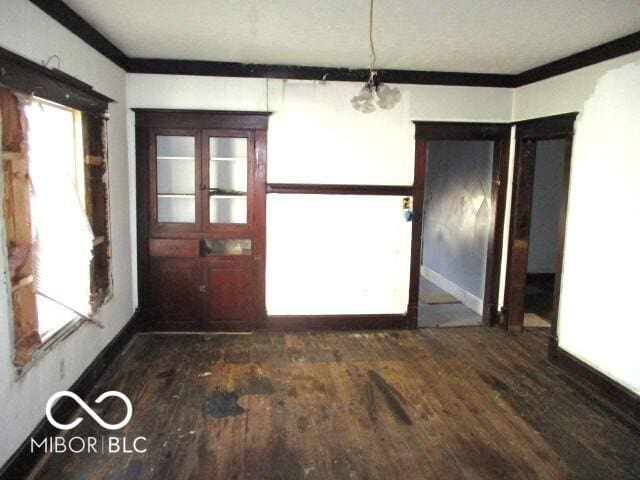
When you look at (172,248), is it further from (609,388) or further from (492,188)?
(609,388)

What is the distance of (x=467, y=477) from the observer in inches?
101

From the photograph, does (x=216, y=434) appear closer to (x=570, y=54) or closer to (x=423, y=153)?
(x=423, y=153)

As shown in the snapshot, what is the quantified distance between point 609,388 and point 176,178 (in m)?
4.07

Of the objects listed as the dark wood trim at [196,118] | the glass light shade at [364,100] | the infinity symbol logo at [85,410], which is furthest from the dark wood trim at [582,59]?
the infinity symbol logo at [85,410]

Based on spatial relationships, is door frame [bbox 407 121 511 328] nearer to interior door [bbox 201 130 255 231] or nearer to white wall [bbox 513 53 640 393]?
white wall [bbox 513 53 640 393]

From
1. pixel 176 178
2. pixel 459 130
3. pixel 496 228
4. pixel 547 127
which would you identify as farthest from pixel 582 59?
pixel 176 178

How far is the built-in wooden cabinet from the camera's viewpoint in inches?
175

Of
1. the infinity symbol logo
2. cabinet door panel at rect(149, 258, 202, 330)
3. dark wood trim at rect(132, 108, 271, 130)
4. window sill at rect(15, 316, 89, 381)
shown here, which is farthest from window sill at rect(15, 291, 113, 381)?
dark wood trim at rect(132, 108, 271, 130)

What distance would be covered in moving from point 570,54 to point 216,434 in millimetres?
3945

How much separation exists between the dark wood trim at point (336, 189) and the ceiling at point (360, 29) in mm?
1144

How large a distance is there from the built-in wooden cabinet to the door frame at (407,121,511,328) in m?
1.56

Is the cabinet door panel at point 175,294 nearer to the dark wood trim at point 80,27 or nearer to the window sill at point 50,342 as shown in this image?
the window sill at point 50,342

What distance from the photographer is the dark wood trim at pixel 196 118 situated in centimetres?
439

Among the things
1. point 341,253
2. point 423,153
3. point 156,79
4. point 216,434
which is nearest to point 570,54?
point 423,153
